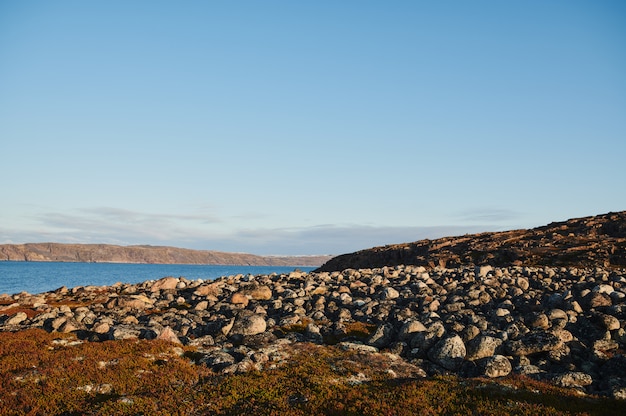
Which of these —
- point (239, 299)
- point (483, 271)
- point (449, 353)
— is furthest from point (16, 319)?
point (483, 271)

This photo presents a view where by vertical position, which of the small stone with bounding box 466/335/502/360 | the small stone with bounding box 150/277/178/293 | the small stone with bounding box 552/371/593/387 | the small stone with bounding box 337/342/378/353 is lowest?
the small stone with bounding box 552/371/593/387

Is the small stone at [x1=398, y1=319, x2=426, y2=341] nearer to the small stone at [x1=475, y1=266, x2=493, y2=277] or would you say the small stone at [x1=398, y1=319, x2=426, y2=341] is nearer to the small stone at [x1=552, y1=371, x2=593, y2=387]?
the small stone at [x1=552, y1=371, x2=593, y2=387]

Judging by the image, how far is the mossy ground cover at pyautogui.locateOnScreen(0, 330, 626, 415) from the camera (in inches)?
500

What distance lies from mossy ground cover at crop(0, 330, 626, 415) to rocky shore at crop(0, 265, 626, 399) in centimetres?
144

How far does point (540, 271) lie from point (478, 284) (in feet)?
34.2

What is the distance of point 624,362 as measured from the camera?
16.5 m

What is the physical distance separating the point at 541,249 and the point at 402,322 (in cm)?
4478

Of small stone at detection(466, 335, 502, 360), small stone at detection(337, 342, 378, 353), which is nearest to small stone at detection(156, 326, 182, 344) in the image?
small stone at detection(337, 342, 378, 353)

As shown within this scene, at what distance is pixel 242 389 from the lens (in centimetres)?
1423

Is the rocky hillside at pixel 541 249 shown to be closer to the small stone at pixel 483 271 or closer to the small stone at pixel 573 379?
the small stone at pixel 483 271

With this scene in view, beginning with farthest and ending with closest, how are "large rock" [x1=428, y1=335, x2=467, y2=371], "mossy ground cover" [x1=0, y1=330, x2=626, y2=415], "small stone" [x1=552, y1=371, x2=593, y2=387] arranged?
"large rock" [x1=428, y1=335, x2=467, y2=371]
"small stone" [x1=552, y1=371, x2=593, y2=387]
"mossy ground cover" [x1=0, y1=330, x2=626, y2=415]

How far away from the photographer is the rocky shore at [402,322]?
1747 cm

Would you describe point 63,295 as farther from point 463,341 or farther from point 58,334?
point 463,341

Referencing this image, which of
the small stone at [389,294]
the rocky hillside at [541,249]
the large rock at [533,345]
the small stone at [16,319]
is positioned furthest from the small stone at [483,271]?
the small stone at [16,319]
